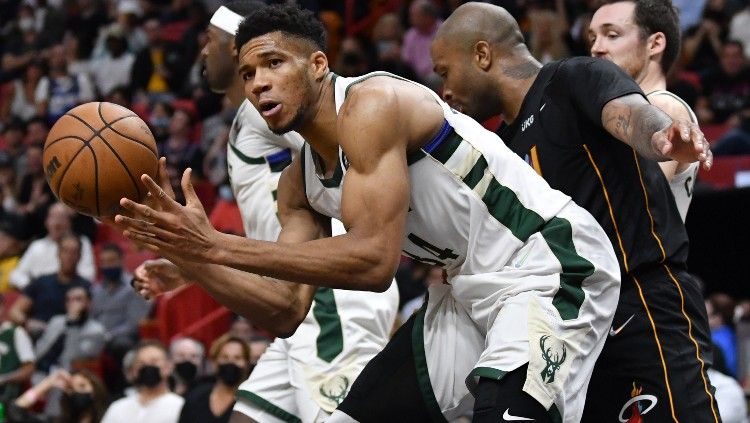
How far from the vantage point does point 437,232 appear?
4.14 m

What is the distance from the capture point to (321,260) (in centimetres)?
376

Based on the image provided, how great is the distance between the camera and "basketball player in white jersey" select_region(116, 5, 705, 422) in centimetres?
381

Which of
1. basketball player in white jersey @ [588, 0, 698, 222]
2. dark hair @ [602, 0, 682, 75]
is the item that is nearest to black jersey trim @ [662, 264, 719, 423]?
basketball player in white jersey @ [588, 0, 698, 222]

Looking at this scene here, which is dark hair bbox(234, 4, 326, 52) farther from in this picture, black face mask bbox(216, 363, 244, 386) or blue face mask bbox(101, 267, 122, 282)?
blue face mask bbox(101, 267, 122, 282)

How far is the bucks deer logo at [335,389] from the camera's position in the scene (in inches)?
217

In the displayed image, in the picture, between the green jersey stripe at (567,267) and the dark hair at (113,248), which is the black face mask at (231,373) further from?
the green jersey stripe at (567,267)

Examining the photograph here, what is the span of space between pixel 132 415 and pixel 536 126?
5439mm

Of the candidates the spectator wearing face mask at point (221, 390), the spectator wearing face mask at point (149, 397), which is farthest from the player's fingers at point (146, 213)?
the spectator wearing face mask at point (149, 397)

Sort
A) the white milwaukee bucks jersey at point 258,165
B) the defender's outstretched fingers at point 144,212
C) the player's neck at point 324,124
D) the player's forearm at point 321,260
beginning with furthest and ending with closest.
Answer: the white milwaukee bucks jersey at point 258,165, the player's neck at point 324,124, the player's forearm at point 321,260, the defender's outstretched fingers at point 144,212

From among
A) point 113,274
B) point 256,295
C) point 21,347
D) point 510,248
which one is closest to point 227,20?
point 256,295

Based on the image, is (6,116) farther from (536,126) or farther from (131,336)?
(536,126)

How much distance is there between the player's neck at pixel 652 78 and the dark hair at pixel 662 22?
3 centimetres

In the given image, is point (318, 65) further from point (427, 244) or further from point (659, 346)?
point (659, 346)

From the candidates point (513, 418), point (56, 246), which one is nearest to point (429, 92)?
point (513, 418)
